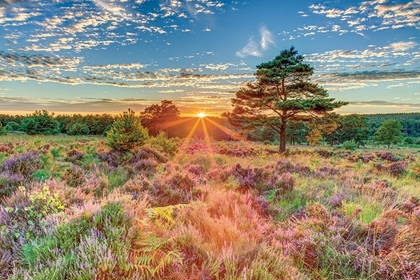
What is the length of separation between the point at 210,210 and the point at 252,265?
2179 millimetres

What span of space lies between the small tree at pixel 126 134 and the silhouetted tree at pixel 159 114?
52.4 metres

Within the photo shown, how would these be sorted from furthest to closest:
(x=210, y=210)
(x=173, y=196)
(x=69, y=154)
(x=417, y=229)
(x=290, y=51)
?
(x=290, y=51), (x=69, y=154), (x=173, y=196), (x=210, y=210), (x=417, y=229)

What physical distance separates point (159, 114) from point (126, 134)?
5433cm

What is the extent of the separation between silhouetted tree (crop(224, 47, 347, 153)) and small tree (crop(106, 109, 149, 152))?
43.2 ft

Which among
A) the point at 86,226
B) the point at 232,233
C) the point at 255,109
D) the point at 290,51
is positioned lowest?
the point at 232,233

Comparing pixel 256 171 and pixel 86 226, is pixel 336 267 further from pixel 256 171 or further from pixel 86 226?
pixel 256 171

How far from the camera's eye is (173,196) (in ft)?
20.1

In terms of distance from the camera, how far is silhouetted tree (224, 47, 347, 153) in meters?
23.1

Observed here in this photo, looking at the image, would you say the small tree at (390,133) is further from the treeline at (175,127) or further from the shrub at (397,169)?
the shrub at (397,169)

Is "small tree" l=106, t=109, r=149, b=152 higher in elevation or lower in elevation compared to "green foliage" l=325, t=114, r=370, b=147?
higher

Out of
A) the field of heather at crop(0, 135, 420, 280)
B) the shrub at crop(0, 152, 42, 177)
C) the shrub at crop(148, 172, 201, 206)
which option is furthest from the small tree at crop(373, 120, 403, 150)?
the shrub at crop(0, 152, 42, 177)

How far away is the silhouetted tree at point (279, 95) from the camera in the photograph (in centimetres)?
2308

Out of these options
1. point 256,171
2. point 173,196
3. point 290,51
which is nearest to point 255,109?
point 290,51

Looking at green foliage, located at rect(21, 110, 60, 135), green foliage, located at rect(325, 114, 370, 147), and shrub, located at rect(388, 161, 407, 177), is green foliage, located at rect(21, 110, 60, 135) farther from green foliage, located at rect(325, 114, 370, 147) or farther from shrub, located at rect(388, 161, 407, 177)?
green foliage, located at rect(325, 114, 370, 147)
